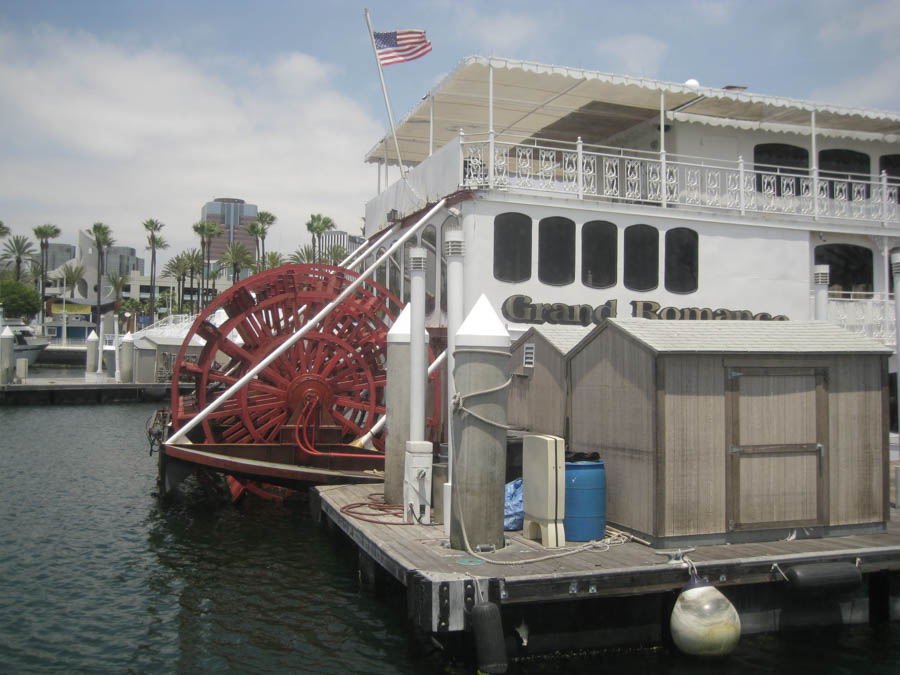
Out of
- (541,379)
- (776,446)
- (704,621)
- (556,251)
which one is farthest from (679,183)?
(704,621)

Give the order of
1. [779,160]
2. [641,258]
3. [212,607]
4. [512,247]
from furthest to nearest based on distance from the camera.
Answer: [779,160] < [641,258] < [512,247] < [212,607]

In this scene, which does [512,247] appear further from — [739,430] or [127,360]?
[127,360]

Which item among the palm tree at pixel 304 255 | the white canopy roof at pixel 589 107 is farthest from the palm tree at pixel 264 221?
→ the white canopy roof at pixel 589 107

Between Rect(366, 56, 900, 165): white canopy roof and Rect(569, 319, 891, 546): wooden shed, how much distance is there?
6.44m

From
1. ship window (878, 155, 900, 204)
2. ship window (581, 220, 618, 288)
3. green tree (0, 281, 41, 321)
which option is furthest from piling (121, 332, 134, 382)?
green tree (0, 281, 41, 321)

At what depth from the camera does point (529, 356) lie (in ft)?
32.6

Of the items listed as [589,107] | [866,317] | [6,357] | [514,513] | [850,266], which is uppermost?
[589,107]

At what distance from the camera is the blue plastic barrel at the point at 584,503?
720cm

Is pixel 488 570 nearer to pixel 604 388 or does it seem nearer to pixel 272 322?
pixel 604 388

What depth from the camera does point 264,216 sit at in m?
64.2

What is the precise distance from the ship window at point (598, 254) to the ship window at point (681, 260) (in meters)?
0.98

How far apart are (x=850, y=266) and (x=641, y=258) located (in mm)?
4951

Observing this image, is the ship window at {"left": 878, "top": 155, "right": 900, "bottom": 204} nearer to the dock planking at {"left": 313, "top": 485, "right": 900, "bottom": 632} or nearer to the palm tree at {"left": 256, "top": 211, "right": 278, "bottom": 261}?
the dock planking at {"left": 313, "top": 485, "right": 900, "bottom": 632}

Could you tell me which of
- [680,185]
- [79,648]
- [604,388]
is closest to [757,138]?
[680,185]
